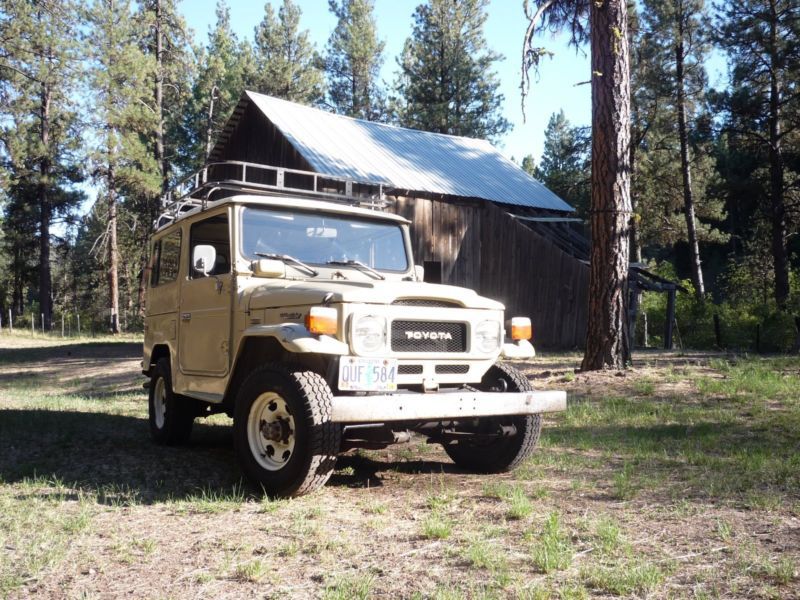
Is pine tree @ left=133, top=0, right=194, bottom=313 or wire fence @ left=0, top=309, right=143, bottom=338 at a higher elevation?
pine tree @ left=133, top=0, right=194, bottom=313

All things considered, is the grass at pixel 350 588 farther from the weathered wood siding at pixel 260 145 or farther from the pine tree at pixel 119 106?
the pine tree at pixel 119 106

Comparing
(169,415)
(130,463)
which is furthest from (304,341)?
(169,415)

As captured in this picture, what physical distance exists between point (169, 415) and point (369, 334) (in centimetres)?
315

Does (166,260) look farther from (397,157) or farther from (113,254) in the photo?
(113,254)

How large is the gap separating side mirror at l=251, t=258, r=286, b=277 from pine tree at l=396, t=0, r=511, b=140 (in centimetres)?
→ 3805

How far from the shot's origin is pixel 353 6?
48281 mm

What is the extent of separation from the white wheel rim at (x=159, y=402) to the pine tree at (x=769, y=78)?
81.6 ft

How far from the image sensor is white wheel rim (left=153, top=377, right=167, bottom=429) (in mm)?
7420

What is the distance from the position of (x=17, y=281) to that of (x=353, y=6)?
107 feet

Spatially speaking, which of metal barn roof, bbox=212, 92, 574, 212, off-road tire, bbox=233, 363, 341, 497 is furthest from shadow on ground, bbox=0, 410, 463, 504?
metal barn roof, bbox=212, 92, 574, 212

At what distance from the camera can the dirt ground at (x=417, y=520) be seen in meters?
3.48

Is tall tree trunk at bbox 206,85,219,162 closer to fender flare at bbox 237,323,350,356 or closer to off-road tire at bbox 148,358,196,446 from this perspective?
off-road tire at bbox 148,358,196,446

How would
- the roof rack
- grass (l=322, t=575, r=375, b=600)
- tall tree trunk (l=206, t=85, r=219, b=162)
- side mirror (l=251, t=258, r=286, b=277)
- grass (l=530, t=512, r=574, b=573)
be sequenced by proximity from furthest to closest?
tall tree trunk (l=206, t=85, r=219, b=162) < the roof rack < side mirror (l=251, t=258, r=286, b=277) < grass (l=530, t=512, r=574, b=573) < grass (l=322, t=575, r=375, b=600)

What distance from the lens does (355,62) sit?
48844 millimetres
